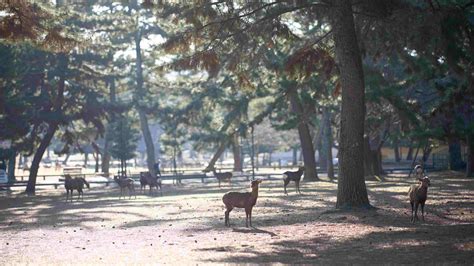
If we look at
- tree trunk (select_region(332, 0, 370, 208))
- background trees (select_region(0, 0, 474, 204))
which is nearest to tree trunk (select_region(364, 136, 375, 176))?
background trees (select_region(0, 0, 474, 204))

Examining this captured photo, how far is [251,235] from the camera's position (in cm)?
1368

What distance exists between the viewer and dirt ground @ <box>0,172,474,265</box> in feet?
35.2

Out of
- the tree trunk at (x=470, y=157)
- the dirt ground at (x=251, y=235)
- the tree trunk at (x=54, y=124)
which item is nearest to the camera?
the dirt ground at (x=251, y=235)

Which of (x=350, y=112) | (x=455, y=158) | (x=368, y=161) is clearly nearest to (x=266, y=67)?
(x=350, y=112)

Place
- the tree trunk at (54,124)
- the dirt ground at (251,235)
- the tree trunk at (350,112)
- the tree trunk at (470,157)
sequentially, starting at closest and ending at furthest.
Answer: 1. the dirt ground at (251,235)
2. the tree trunk at (350,112)
3. the tree trunk at (54,124)
4. the tree trunk at (470,157)

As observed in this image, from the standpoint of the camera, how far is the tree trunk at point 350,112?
17438 millimetres

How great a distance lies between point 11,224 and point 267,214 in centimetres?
749

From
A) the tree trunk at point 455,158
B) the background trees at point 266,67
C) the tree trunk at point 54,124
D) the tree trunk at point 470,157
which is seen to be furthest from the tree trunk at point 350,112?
the tree trunk at point 455,158

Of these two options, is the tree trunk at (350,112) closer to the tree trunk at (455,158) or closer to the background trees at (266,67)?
the background trees at (266,67)

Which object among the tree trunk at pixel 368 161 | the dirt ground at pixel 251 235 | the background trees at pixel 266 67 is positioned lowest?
the dirt ground at pixel 251 235

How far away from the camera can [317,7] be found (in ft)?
59.6

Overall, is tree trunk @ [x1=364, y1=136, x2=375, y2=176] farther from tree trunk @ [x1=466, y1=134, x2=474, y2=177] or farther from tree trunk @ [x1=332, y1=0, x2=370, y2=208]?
tree trunk @ [x1=332, y1=0, x2=370, y2=208]

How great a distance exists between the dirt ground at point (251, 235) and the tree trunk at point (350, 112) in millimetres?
683

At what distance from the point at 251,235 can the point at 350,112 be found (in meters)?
5.49
